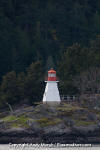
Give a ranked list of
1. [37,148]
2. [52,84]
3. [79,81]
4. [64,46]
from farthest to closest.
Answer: [64,46]
[79,81]
[52,84]
[37,148]

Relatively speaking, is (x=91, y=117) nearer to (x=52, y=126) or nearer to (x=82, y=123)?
(x=82, y=123)

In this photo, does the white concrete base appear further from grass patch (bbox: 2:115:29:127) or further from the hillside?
grass patch (bbox: 2:115:29:127)

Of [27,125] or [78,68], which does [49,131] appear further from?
[78,68]

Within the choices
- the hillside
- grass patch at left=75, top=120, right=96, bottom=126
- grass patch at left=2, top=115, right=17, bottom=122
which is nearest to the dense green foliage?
grass patch at left=2, top=115, right=17, bottom=122

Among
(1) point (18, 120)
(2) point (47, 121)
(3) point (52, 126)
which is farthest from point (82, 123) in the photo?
(1) point (18, 120)

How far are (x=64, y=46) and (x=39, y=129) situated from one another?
Result: 44.7m

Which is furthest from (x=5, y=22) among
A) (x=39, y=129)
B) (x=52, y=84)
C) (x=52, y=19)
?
A: (x=39, y=129)

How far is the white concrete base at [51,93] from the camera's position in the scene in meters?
74.2

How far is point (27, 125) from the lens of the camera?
226ft

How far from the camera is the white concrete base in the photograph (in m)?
74.2

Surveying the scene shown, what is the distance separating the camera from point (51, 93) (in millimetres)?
74375

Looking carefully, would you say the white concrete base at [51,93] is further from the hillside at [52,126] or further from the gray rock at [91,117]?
the gray rock at [91,117]

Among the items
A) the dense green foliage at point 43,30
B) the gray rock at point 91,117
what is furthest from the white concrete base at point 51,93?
the dense green foliage at point 43,30

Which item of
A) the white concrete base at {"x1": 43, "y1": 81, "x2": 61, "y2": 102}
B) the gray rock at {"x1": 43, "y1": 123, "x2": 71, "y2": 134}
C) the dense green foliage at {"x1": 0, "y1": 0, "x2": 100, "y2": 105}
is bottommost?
the gray rock at {"x1": 43, "y1": 123, "x2": 71, "y2": 134}
